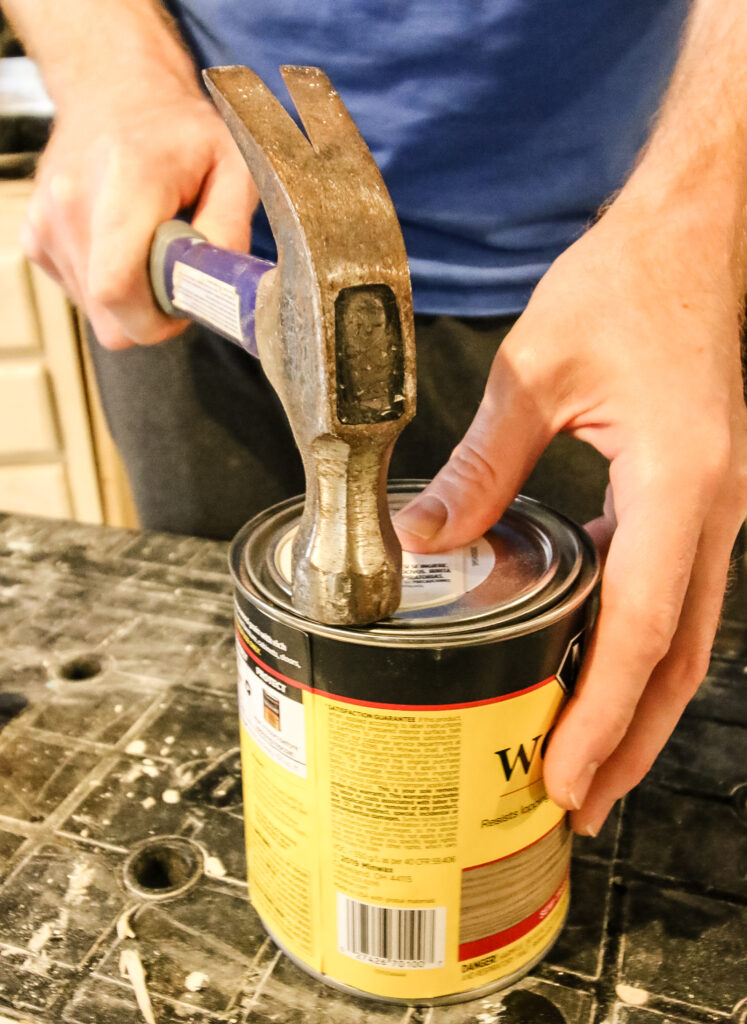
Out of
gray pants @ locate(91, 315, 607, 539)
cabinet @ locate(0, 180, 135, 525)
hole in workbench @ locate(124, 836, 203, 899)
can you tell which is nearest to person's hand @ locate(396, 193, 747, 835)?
hole in workbench @ locate(124, 836, 203, 899)

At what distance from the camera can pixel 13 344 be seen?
2.14 metres

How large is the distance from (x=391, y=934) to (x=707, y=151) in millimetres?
632

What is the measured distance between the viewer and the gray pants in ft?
3.74

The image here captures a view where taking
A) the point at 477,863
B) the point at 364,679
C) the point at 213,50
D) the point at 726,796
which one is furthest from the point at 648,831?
the point at 213,50

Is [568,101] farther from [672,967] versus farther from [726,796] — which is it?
[672,967]

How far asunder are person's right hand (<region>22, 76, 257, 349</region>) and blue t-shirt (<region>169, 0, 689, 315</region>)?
0.47 feet

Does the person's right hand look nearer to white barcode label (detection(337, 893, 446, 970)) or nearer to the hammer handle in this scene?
the hammer handle

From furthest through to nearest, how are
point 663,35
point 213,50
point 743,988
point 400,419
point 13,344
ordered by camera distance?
point 13,344 → point 213,50 → point 663,35 → point 743,988 → point 400,419

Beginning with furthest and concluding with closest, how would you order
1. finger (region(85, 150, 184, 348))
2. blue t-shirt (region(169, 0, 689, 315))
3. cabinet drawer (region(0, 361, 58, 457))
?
cabinet drawer (region(0, 361, 58, 457)) → blue t-shirt (region(169, 0, 689, 315)) → finger (region(85, 150, 184, 348))

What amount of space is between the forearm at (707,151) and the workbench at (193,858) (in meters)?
0.45

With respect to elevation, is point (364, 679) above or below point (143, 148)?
below

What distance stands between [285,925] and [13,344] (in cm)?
184

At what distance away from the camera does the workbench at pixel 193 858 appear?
61cm

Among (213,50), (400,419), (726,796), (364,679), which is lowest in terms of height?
(726,796)
